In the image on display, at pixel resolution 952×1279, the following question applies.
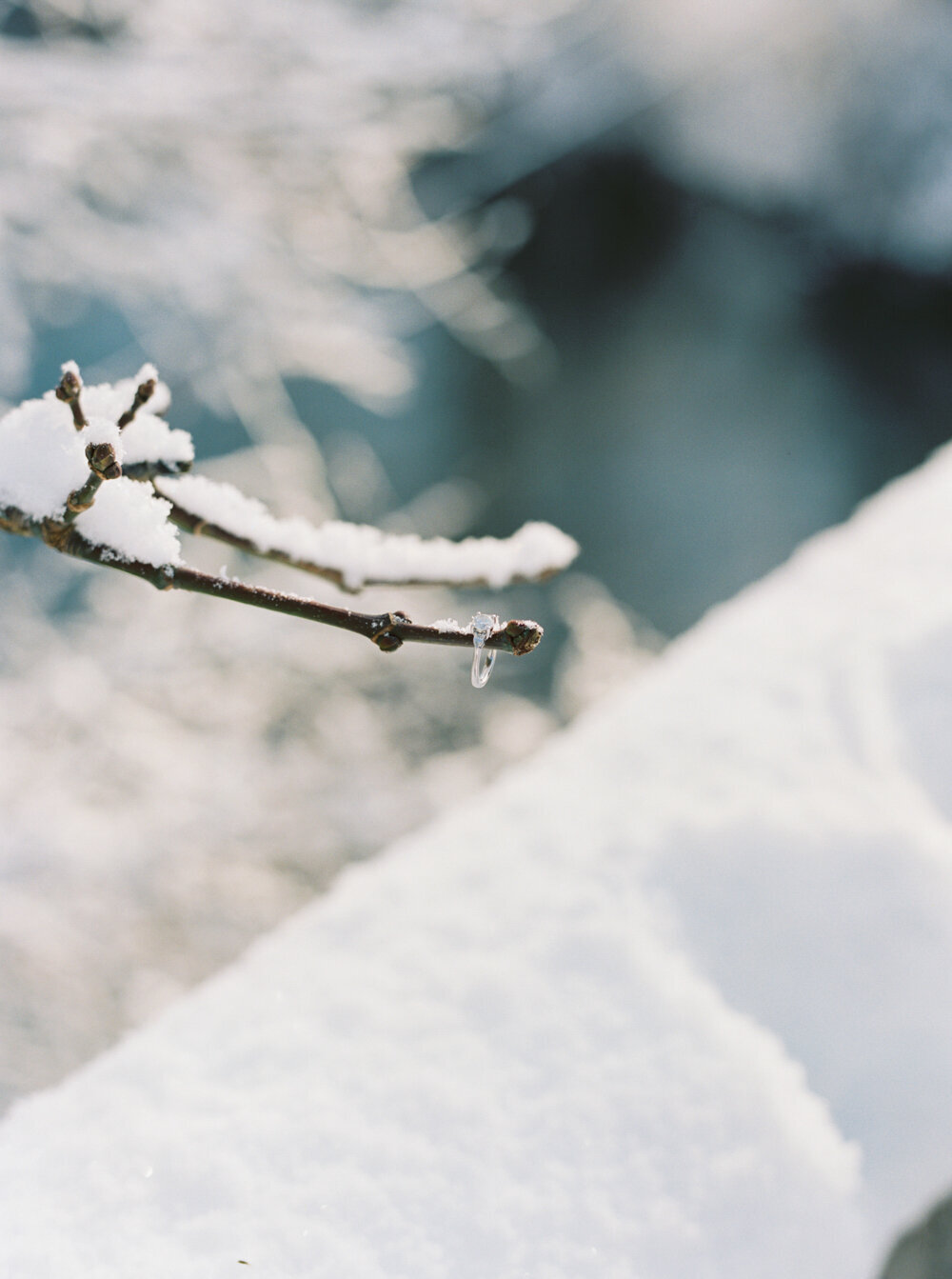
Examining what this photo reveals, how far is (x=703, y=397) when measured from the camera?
872 cm

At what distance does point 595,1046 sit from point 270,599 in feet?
2.69

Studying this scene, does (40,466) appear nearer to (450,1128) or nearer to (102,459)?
(102,459)

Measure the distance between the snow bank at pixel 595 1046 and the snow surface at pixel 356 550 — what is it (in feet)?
2.08

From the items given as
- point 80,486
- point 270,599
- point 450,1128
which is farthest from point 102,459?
point 450,1128

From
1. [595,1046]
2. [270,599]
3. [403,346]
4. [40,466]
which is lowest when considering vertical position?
[595,1046]

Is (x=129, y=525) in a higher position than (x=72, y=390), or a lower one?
lower

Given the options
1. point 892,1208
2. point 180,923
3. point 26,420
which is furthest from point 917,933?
point 180,923

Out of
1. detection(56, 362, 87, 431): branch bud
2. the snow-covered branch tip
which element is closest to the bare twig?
the snow-covered branch tip

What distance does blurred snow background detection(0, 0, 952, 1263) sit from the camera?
13.0 feet

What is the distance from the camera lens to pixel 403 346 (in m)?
8.36

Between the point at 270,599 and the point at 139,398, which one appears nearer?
the point at 270,599

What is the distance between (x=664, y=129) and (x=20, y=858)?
9.89 meters

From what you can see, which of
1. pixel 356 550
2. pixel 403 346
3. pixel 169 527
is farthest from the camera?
pixel 403 346

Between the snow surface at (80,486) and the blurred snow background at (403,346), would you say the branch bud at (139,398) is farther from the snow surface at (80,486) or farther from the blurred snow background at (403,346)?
the blurred snow background at (403,346)
